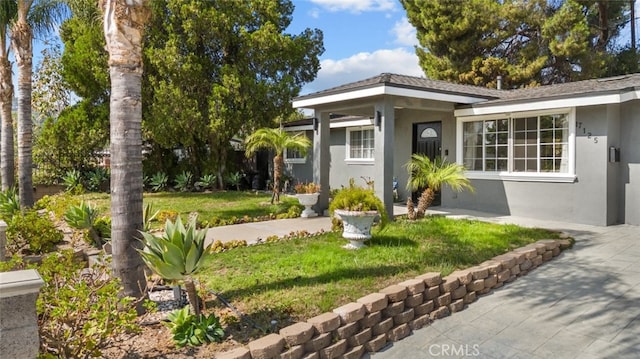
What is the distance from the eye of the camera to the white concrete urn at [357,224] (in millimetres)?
6578

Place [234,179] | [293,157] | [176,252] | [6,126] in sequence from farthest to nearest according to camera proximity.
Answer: [293,157] < [234,179] < [6,126] < [176,252]

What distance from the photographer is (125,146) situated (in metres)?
4.16

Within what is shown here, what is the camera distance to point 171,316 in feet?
12.7

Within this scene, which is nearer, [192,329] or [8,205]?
[192,329]

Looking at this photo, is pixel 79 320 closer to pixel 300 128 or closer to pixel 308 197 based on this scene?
pixel 308 197

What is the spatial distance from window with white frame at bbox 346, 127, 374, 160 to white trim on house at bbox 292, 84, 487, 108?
4419 millimetres

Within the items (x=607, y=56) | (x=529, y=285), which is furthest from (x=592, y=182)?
(x=607, y=56)

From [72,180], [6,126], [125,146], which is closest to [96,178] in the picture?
[72,180]

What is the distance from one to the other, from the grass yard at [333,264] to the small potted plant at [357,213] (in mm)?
230

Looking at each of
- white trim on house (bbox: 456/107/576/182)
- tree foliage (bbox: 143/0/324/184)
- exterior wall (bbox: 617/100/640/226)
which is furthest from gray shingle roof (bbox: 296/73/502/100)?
tree foliage (bbox: 143/0/324/184)

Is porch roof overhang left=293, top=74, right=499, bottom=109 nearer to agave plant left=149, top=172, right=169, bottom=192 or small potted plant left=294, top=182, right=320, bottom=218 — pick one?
small potted plant left=294, top=182, right=320, bottom=218

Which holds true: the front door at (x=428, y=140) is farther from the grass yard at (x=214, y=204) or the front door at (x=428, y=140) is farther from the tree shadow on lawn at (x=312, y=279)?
the tree shadow on lawn at (x=312, y=279)

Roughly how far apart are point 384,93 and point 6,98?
11.1 meters

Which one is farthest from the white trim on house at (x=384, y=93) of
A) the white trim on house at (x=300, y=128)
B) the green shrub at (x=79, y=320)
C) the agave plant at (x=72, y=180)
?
the agave plant at (x=72, y=180)
